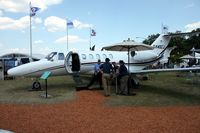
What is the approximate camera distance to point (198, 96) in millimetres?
16172

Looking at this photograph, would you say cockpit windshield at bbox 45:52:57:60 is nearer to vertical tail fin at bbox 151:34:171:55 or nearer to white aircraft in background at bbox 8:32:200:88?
white aircraft in background at bbox 8:32:200:88

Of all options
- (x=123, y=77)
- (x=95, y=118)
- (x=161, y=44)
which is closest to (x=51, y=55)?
(x=123, y=77)

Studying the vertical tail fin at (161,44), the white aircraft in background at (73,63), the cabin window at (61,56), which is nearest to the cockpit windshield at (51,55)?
the white aircraft in background at (73,63)

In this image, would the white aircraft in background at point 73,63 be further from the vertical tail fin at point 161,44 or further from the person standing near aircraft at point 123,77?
the person standing near aircraft at point 123,77

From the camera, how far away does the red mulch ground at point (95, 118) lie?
9133mm

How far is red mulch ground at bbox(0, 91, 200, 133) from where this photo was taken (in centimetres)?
913

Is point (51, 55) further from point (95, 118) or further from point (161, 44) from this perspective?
point (161, 44)

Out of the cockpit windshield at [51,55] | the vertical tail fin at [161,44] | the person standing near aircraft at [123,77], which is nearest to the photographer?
the person standing near aircraft at [123,77]

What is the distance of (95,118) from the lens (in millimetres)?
10633

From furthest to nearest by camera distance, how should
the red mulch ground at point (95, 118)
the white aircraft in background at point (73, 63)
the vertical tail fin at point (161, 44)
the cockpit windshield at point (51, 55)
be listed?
the vertical tail fin at point (161, 44) < the cockpit windshield at point (51, 55) < the white aircraft in background at point (73, 63) < the red mulch ground at point (95, 118)

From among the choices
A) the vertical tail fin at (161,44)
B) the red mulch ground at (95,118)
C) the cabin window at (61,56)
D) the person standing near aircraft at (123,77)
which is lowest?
the red mulch ground at (95,118)

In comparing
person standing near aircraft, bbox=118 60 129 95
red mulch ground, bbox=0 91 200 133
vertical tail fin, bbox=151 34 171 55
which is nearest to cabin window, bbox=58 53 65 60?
person standing near aircraft, bbox=118 60 129 95

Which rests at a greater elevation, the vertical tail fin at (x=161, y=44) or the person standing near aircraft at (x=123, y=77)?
the vertical tail fin at (x=161, y=44)

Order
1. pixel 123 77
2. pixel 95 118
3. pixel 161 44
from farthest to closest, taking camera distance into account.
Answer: pixel 161 44 → pixel 123 77 → pixel 95 118
